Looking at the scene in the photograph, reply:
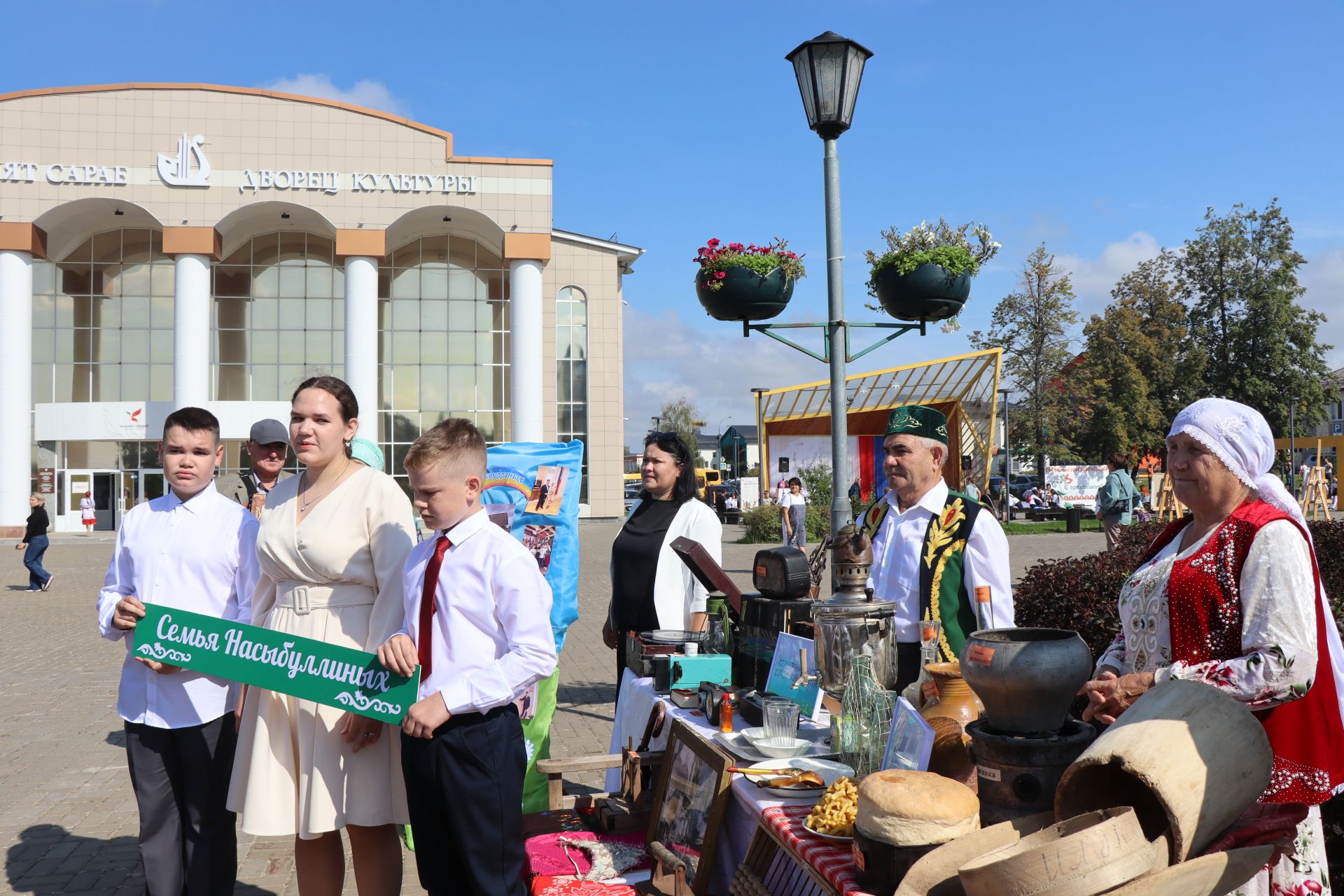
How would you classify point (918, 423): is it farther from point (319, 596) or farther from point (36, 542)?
point (36, 542)

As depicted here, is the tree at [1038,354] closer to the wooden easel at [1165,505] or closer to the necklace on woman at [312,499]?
the wooden easel at [1165,505]

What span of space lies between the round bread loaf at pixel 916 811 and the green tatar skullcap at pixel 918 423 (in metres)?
2.05

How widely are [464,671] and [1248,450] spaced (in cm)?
217

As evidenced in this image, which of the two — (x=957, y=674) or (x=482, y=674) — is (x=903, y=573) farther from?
(x=482, y=674)

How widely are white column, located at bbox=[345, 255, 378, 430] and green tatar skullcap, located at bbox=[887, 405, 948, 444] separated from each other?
1307 inches

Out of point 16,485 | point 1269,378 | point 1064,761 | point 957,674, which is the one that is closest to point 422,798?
point 957,674

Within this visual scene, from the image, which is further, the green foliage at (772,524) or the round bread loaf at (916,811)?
the green foliage at (772,524)

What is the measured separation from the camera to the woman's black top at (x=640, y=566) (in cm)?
507

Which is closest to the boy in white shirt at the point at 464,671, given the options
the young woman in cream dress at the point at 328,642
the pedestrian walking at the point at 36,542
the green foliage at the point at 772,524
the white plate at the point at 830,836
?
the young woman in cream dress at the point at 328,642

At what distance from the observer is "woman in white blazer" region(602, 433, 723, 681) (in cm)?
507

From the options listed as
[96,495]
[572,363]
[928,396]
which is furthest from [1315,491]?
[96,495]

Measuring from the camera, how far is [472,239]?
39812mm

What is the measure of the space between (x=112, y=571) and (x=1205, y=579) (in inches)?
143

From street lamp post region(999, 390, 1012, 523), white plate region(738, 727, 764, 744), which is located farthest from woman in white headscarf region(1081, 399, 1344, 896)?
street lamp post region(999, 390, 1012, 523)
